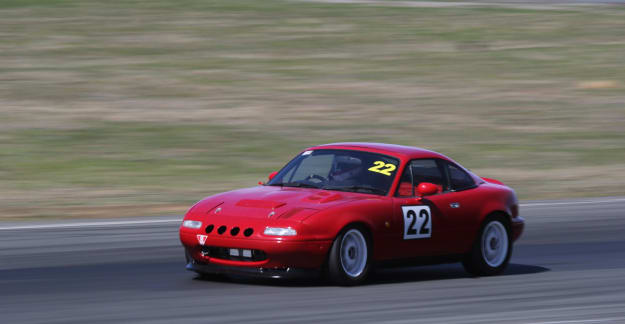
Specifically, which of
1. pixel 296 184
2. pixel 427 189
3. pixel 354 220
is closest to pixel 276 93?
pixel 296 184

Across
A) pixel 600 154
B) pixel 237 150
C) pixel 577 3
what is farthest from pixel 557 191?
pixel 577 3

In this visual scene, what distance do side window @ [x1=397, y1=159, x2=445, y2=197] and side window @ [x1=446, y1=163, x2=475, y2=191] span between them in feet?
0.39

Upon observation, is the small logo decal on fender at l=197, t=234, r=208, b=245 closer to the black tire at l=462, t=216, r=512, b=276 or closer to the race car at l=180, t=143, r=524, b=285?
the race car at l=180, t=143, r=524, b=285

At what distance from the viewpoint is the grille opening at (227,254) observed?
8148mm

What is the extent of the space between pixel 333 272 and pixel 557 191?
9616 millimetres

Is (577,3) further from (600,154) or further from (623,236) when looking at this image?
(623,236)

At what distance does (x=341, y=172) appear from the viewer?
905 cm

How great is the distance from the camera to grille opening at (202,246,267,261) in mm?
8148

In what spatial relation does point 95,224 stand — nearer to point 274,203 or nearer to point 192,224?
point 192,224

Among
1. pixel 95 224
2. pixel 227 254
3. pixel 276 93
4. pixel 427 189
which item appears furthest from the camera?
pixel 276 93

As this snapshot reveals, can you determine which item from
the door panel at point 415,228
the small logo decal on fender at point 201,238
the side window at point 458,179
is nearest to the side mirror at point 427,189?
the door panel at point 415,228

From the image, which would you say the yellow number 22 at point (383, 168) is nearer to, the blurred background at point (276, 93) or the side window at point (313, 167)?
the side window at point (313, 167)

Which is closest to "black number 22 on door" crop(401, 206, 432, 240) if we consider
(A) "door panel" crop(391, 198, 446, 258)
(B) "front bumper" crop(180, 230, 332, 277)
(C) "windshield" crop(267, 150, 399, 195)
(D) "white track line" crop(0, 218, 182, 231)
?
(A) "door panel" crop(391, 198, 446, 258)

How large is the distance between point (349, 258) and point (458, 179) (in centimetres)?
177
